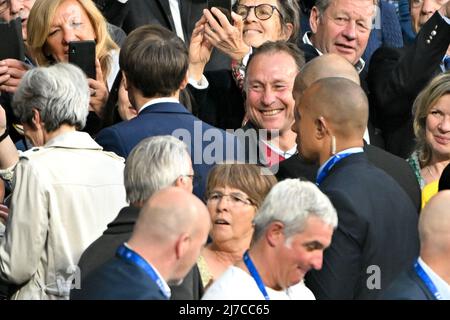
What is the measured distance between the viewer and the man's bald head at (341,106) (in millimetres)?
6781

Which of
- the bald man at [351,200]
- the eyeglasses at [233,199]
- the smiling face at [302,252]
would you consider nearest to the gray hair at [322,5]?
the bald man at [351,200]

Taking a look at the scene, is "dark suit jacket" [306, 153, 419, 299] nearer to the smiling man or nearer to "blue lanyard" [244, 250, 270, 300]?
"blue lanyard" [244, 250, 270, 300]

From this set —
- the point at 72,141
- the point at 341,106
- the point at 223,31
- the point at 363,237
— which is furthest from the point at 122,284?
the point at 223,31

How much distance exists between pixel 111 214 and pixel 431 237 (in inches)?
70.4

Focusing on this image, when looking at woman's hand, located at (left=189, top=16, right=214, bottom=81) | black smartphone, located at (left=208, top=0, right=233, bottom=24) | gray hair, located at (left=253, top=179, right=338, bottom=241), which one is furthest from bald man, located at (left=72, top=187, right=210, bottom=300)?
black smartphone, located at (left=208, top=0, right=233, bottom=24)

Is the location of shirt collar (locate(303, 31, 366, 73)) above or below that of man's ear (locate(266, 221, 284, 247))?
below

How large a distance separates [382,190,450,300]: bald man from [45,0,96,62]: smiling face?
3354 millimetres

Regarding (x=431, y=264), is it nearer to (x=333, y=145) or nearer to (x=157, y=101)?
(x=333, y=145)

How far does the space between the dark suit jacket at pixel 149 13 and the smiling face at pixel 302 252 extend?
157 inches

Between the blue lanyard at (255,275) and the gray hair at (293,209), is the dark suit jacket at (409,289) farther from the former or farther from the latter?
the blue lanyard at (255,275)

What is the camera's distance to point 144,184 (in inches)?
243

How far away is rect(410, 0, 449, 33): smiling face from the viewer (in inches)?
396

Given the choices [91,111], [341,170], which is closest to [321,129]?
[341,170]
